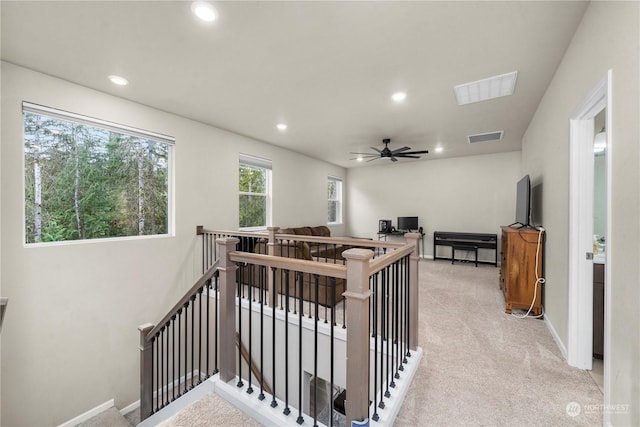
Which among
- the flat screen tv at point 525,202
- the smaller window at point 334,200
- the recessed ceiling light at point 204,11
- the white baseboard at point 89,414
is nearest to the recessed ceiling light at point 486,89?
the flat screen tv at point 525,202

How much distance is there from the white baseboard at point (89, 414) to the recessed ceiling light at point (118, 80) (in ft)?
11.6

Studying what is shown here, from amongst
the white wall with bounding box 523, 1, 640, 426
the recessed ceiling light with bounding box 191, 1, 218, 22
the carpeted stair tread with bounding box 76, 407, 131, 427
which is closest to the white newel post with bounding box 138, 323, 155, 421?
the carpeted stair tread with bounding box 76, 407, 131, 427

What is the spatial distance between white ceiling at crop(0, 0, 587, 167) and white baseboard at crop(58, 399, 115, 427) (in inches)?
139

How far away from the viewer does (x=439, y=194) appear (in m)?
6.82

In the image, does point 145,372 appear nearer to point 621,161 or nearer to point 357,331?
point 357,331

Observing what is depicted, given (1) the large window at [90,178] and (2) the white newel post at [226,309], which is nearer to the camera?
(2) the white newel post at [226,309]

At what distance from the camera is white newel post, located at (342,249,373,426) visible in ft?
4.02

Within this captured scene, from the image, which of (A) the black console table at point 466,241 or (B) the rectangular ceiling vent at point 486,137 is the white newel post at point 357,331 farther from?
(A) the black console table at point 466,241

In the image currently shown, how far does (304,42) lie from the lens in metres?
2.14

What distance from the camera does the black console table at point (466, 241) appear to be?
5984mm

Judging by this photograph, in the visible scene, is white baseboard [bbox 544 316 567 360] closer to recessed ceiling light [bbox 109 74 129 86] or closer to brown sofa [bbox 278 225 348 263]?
brown sofa [bbox 278 225 348 263]

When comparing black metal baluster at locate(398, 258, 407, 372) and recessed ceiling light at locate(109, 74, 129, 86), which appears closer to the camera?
black metal baluster at locate(398, 258, 407, 372)

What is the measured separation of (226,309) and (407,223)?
238 inches

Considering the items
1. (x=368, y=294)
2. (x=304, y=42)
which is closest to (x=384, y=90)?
(x=304, y=42)
